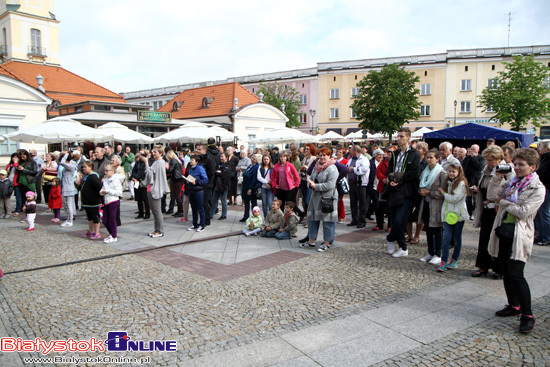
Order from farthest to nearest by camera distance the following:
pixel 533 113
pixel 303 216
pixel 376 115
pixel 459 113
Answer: pixel 459 113
pixel 376 115
pixel 533 113
pixel 303 216

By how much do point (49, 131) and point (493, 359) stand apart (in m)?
14.0

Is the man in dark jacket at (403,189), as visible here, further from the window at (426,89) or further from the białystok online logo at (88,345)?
the window at (426,89)

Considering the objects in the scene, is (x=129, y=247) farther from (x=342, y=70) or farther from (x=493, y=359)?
(x=342, y=70)

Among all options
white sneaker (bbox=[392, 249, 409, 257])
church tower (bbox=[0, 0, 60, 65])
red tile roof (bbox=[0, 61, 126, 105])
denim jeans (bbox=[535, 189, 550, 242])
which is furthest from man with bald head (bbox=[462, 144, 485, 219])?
church tower (bbox=[0, 0, 60, 65])

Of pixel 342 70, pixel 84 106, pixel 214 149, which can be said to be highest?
pixel 342 70

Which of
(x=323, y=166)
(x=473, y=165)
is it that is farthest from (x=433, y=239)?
(x=473, y=165)

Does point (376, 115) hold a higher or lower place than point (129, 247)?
higher

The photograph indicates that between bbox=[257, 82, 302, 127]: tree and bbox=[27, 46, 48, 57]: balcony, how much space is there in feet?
82.4

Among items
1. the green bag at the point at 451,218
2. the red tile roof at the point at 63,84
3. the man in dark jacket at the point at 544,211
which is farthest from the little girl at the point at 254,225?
the red tile roof at the point at 63,84

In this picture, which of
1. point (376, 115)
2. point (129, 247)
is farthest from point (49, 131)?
point (376, 115)

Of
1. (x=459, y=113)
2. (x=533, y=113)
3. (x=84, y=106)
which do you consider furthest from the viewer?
(x=459, y=113)

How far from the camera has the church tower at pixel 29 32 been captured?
38.4m

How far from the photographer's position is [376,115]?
37938 millimetres

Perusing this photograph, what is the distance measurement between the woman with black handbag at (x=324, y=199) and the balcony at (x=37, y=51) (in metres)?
42.2
